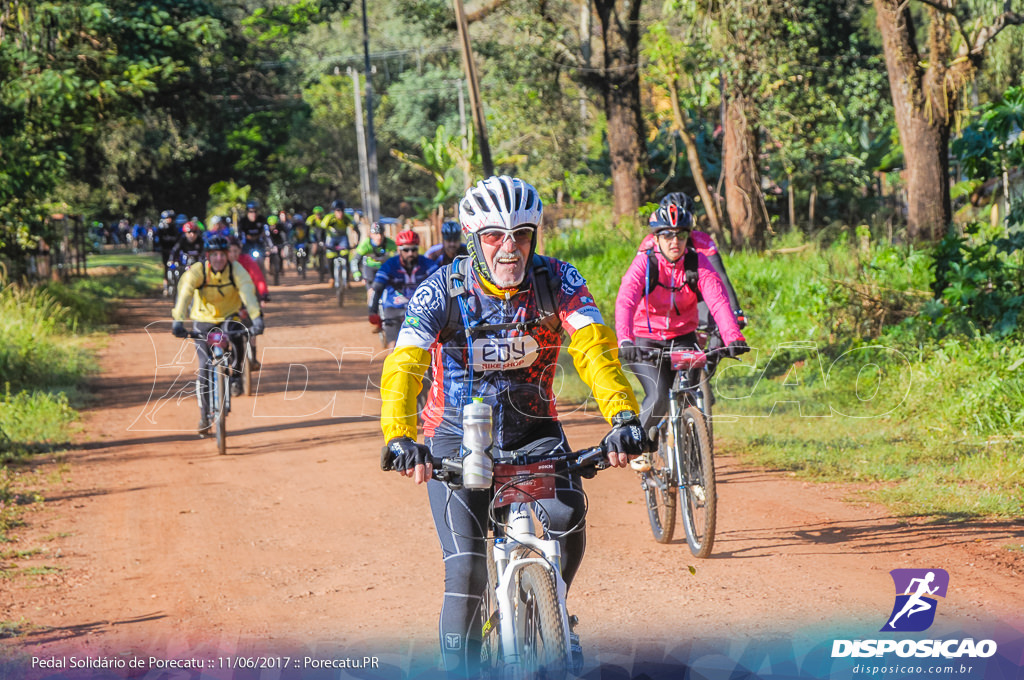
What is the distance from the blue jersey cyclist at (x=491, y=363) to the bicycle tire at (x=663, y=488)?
2.82 m

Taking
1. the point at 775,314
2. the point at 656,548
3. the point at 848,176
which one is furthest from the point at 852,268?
the point at 848,176

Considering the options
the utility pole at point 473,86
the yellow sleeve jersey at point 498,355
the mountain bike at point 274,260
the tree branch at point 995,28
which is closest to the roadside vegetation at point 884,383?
the tree branch at point 995,28

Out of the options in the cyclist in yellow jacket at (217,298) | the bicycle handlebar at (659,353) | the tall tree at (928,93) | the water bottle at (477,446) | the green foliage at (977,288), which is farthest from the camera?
the tall tree at (928,93)

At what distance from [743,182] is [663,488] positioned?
41.7ft

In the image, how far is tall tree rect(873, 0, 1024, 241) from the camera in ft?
44.9

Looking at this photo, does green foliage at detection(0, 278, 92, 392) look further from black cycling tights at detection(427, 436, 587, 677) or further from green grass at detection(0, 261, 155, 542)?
black cycling tights at detection(427, 436, 587, 677)

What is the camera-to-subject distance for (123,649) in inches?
218

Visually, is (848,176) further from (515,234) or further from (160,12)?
(515,234)

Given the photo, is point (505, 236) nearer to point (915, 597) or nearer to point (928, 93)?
point (915, 597)

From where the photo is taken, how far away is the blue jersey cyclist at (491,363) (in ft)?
13.2

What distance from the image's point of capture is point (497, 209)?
4043 mm

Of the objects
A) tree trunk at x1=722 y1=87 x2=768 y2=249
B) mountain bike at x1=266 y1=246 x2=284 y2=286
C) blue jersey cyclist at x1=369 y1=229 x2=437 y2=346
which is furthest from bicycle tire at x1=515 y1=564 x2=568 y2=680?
mountain bike at x1=266 y1=246 x2=284 y2=286

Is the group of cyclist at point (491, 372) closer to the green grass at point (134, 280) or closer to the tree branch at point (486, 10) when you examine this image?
the tree branch at point (486, 10)

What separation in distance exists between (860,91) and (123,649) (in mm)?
22295
